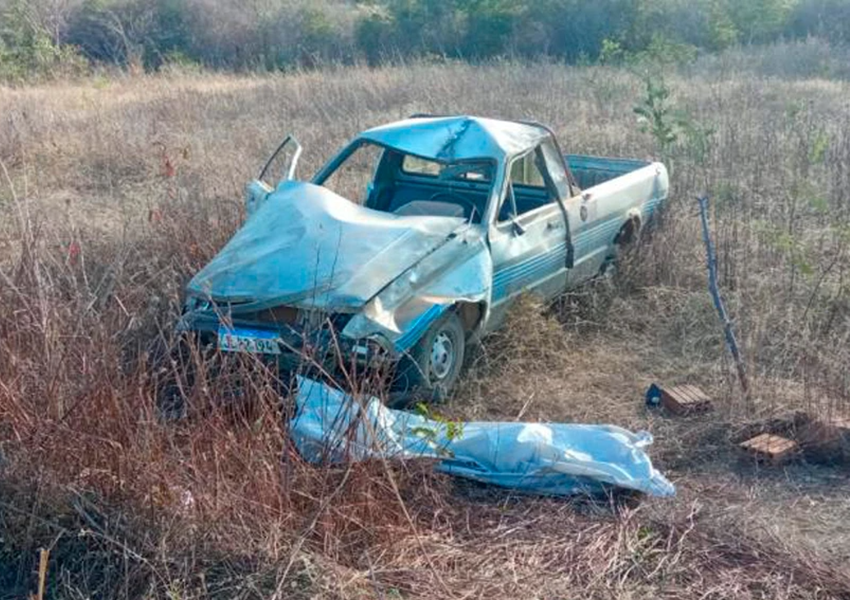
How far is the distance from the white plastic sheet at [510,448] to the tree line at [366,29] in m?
16.1

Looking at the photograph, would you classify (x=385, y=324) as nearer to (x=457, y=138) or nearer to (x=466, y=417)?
(x=466, y=417)

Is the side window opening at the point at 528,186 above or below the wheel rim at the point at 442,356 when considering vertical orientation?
above

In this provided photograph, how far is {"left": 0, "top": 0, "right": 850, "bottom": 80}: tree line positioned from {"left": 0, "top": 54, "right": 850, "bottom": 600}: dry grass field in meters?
12.1

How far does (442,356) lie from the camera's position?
5.52 m

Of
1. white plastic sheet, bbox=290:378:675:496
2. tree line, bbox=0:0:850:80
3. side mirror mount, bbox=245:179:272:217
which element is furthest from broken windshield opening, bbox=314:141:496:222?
tree line, bbox=0:0:850:80

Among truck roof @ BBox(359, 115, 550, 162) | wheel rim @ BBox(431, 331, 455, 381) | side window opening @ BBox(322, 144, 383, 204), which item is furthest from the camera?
side window opening @ BBox(322, 144, 383, 204)

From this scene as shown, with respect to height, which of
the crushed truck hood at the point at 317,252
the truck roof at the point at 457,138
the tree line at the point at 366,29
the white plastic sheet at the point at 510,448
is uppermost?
the truck roof at the point at 457,138

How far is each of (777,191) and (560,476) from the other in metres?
5.69

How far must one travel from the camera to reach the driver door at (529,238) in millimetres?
6055

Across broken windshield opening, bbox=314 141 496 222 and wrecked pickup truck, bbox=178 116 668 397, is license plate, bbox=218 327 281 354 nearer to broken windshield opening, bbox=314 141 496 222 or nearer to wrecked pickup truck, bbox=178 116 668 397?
wrecked pickup truck, bbox=178 116 668 397

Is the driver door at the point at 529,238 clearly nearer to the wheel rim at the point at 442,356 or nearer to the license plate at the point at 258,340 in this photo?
the wheel rim at the point at 442,356

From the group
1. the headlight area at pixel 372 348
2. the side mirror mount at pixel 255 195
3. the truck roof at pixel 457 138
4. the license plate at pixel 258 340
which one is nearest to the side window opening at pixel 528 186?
the truck roof at pixel 457 138

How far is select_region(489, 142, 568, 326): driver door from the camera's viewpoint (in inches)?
238

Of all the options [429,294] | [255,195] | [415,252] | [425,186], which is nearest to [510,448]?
[429,294]
